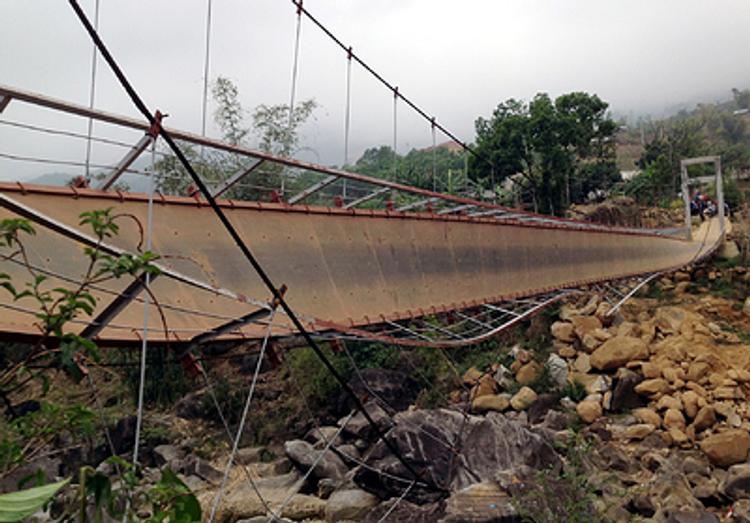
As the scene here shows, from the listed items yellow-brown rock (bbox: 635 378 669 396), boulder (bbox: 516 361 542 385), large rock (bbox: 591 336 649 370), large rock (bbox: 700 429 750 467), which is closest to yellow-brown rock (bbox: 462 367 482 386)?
boulder (bbox: 516 361 542 385)

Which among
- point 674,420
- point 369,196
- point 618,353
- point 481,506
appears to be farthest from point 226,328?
point 618,353

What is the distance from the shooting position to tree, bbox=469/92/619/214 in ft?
48.6

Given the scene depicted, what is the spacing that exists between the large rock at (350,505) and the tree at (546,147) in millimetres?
9833

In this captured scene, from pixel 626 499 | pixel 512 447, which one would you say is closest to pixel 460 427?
pixel 512 447

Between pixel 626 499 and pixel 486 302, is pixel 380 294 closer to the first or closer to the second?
pixel 486 302

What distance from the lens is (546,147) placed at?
14789 millimetres

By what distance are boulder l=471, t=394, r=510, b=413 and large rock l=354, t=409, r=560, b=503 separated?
4.70ft

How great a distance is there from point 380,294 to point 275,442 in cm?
785

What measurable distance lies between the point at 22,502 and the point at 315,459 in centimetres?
834

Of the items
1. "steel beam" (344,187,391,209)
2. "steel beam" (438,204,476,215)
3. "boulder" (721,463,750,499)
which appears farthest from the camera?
"steel beam" (438,204,476,215)

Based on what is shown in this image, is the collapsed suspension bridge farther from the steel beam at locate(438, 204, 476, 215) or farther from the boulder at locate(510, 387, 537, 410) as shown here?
the boulder at locate(510, 387, 537, 410)

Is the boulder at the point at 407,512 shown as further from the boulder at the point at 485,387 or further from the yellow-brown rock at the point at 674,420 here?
the boulder at the point at 485,387

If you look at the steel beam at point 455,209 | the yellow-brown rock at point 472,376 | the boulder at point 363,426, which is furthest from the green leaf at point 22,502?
the yellow-brown rock at point 472,376

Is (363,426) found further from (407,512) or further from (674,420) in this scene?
(674,420)
